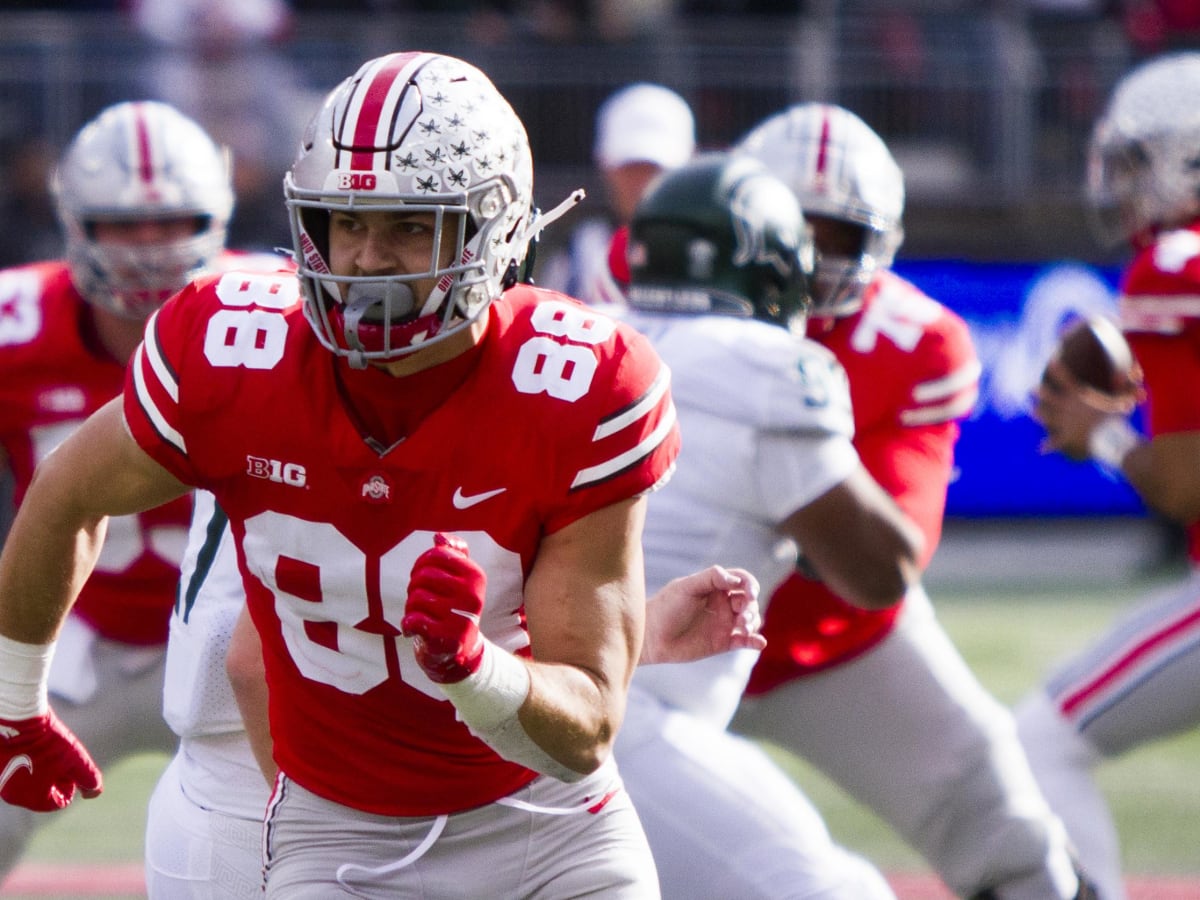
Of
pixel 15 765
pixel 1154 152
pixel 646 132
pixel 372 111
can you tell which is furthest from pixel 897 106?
pixel 15 765

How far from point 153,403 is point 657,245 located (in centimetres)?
118

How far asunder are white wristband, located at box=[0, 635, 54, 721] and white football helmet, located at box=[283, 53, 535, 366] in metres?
0.64

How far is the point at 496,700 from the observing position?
87.1 inches

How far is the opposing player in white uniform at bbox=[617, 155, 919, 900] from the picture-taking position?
293cm

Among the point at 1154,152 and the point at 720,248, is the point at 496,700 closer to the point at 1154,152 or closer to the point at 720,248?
the point at 720,248

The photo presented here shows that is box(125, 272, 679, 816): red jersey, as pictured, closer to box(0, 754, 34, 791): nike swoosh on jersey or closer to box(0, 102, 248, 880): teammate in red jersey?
box(0, 754, 34, 791): nike swoosh on jersey

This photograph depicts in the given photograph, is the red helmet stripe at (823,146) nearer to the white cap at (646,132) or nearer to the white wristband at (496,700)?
the white wristband at (496,700)

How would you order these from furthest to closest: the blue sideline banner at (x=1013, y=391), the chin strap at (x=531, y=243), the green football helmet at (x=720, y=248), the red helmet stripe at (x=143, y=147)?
the blue sideline banner at (x=1013, y=391)
the red helmet stripe at (x=143, y=147)
the green football helmet at (x=720, y=248)
the chin strap at (x=531, y=243)

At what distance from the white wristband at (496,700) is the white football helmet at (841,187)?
5.75 feet

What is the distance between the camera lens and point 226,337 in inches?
98.4

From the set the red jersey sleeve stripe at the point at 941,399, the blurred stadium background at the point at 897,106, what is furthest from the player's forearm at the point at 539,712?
the blurred stadium background at the point at 897,106

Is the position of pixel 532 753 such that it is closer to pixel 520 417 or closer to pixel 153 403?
pixel 520 417

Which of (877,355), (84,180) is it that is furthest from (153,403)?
(84,180)

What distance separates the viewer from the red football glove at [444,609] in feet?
6.89
